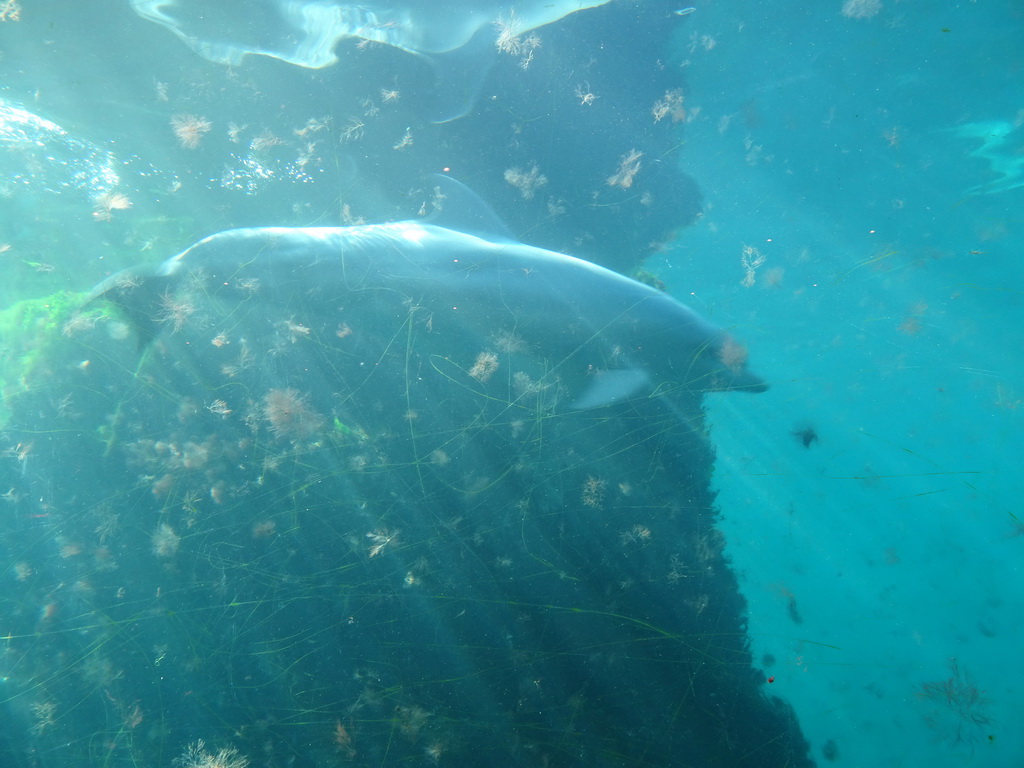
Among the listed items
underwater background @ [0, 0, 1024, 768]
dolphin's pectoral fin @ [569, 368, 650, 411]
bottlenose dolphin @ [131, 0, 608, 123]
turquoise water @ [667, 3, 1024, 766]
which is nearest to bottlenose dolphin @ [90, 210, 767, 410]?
dolphin's pectoral fin @ [569, 368, 650, 411]

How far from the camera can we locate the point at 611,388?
285cm

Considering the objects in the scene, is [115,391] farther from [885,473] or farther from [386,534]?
[885,473]

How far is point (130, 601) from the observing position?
8.88 ft

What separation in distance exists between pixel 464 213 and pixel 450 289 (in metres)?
0.76

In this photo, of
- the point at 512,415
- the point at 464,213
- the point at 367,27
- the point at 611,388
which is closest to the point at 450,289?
the point at 464,213

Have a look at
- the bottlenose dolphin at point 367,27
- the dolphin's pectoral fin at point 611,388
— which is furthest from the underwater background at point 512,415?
the dolphin's pectoral fin at point 611,388

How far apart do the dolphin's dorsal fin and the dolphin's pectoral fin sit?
55.1 inches

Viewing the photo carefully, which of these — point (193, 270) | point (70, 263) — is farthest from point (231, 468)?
point (70, 263)

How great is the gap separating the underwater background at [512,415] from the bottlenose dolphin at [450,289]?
8.3 inches

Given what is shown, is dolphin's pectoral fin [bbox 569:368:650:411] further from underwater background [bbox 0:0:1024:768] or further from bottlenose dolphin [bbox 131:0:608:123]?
bottlenose dolphin [bbox 131:0:608:123]

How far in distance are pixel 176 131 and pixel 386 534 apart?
12.4ft

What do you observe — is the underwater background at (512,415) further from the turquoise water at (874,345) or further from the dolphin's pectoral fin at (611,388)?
the dolphin's pectoral fin at (611,388)

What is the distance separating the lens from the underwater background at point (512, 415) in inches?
105

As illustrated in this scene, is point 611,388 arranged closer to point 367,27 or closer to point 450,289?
point 450,289
